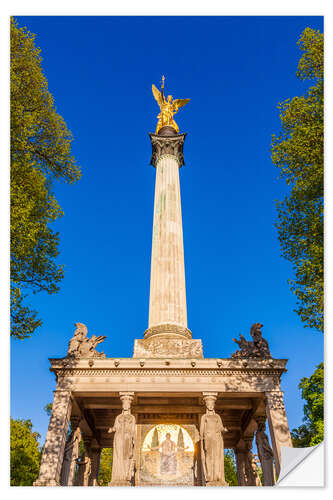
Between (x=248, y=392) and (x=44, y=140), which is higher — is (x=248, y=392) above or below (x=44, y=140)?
below

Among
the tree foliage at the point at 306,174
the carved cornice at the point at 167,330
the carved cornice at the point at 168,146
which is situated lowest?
the carved cornice at the point at 167,330

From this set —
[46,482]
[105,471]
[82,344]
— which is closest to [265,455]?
[46,482]

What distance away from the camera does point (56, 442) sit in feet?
51.4

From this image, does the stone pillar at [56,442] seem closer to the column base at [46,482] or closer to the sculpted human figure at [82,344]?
the column base at [46,482]

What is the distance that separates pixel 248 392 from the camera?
56.2 feet

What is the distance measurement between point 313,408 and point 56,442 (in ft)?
69.5

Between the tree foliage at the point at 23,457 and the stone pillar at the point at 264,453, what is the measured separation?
803 inches

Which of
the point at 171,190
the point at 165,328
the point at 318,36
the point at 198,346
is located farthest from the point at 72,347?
the point at 318,36

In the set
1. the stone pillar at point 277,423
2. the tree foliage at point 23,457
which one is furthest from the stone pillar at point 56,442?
the tree foliage at point 23,457

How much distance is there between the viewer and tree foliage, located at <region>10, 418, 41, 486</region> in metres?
30.0

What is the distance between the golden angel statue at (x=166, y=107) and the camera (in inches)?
1259
